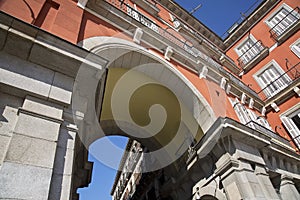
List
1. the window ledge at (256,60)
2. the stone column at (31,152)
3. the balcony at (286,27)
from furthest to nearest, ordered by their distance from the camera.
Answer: the window ledge at (256,60)
the balcony at (286,27)
the stone column at (31,152)

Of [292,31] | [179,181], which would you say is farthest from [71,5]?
[292,31]

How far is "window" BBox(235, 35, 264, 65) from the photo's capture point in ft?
46.9

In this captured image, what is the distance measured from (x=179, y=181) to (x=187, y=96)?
3.25m

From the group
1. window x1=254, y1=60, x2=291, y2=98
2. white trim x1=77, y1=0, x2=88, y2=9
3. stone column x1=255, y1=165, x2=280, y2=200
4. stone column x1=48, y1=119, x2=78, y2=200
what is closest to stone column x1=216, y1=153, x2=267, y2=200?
stone column x1=255, y1=165, x2=280, y2=200

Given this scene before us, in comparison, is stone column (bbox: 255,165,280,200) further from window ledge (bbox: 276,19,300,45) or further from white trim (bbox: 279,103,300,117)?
window ledge (bbox: 276,19,300,45)

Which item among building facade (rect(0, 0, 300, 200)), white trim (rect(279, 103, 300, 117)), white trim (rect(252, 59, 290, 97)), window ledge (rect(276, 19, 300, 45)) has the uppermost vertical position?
window ledge (rect(276, 19, 300, 45))

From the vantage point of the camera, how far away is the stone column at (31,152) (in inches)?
86.5

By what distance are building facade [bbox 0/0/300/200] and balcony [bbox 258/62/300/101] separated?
59 millimetres

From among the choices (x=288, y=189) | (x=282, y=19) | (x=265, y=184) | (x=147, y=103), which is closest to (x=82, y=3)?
(x=147, y=103)

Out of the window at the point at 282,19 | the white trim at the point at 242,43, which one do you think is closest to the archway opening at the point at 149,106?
the window at the point at 282,19

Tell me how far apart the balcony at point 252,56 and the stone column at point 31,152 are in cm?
1410

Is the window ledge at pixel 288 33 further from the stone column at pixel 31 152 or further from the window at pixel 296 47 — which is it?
the stone column at pixel 31 152

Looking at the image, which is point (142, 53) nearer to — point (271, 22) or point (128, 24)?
point (128, 24)

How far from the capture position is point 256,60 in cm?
1362
